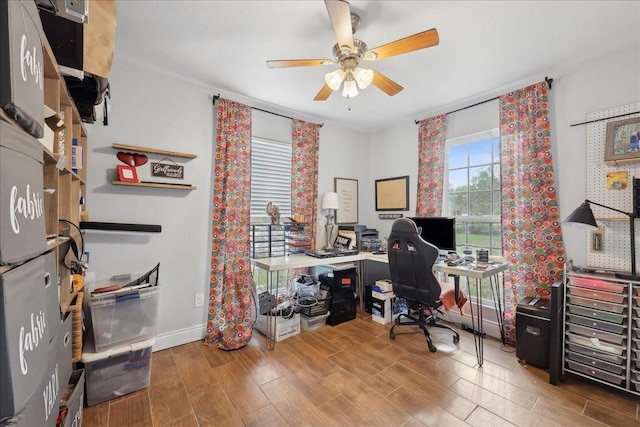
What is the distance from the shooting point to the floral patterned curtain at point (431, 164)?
9.81 ft

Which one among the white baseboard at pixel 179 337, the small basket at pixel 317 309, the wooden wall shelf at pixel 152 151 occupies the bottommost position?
the white baseboard at pixel 179 337

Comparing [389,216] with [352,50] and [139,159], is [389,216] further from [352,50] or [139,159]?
[139,159]

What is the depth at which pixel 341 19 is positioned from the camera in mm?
1379

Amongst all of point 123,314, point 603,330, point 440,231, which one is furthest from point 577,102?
point 123,314

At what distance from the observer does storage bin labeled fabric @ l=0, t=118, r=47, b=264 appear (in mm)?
503

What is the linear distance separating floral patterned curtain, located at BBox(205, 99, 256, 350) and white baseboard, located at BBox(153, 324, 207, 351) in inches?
5.4

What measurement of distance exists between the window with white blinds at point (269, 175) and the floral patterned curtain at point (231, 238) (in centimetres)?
30

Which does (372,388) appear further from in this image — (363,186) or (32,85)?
(363,186)

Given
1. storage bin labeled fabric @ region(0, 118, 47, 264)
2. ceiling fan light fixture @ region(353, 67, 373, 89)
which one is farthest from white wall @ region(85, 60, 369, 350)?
storage bin labeled fabric @ region(0, 118, 47, 264)

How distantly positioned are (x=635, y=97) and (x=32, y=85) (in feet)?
10.8

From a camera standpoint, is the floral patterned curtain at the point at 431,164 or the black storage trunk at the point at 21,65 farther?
the floral patterned curtain at the point at 431,164

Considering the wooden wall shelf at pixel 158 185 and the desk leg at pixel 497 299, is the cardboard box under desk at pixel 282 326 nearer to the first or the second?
the wooden wall shelf at pixel 158 185

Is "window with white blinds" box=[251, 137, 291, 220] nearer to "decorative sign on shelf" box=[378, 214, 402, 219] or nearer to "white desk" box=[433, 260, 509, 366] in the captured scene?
"decorative sign on shelf" box=[378, 214, 402, 219]

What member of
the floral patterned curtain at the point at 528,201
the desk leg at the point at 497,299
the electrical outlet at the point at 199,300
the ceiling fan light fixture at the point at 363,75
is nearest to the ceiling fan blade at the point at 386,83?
the ceiling fan light fixture at the point at 363,75
